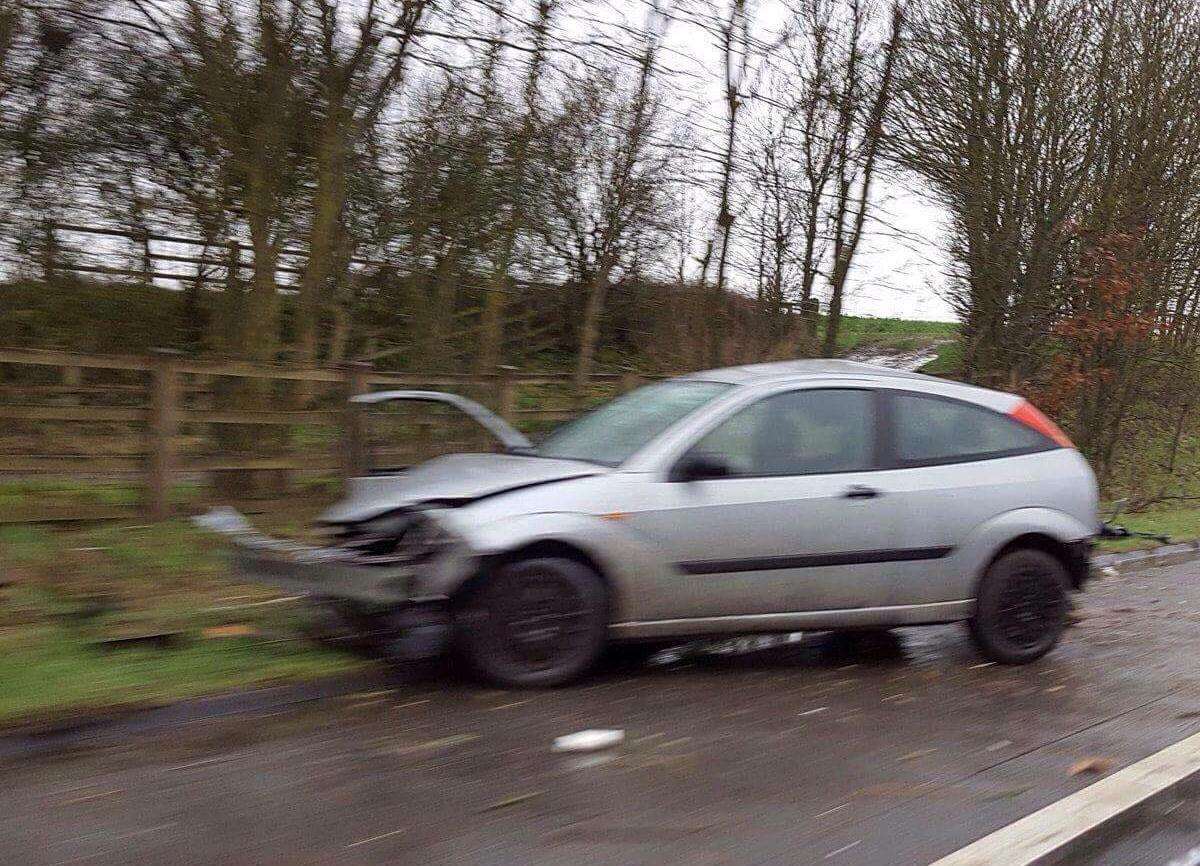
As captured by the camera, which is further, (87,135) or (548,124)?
(548,124)

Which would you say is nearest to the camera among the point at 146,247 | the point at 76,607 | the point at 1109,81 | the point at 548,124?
the point at 76,607

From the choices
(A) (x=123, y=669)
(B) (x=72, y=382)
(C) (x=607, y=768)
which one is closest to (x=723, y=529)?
(C) (x=607, y=768)

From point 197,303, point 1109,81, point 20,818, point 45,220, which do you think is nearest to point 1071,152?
point 1109,81

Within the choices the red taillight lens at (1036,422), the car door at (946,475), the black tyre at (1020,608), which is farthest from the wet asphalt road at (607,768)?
the red taillight lens at (1036,422)

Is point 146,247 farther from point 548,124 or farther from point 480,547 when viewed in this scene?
point 480,547

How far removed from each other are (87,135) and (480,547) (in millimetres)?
7369

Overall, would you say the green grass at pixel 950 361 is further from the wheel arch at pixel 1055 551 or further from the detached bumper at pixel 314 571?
the detached bumper at pixel 314 571

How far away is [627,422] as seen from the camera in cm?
648

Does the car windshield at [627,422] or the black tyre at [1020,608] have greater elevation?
the car windshield at [627,422]

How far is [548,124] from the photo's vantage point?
→ 13.2 meters

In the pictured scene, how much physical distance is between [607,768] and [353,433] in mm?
6108

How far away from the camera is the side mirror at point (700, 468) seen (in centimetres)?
582

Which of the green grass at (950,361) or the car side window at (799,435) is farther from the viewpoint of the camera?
the green grass at (950,361)

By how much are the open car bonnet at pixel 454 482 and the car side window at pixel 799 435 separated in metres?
0.73
